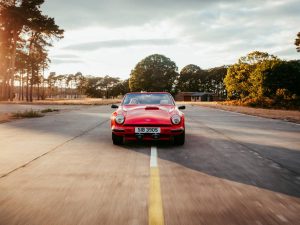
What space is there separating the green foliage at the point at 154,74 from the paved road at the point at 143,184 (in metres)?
87.1

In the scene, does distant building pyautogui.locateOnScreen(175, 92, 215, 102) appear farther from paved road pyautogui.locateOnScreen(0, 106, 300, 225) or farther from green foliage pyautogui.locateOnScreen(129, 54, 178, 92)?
paved road pyautogui.locateOnScreen(0, 106, 300, 225)

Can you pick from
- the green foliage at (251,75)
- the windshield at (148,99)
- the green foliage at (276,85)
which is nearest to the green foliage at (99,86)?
the green foliage at (251,75)

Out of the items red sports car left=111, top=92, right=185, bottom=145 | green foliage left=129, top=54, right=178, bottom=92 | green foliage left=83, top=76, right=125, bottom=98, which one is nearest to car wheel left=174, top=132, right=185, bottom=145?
red sports car left=111, top=92, right=185, bottom=145

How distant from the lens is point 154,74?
9631 centimetres

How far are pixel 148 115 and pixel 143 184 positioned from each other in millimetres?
3648

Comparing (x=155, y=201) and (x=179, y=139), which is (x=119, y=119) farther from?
(x=155, y=201)

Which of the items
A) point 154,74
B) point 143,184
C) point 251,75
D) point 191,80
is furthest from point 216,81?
point 143,184

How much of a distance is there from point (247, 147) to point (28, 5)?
4468 centimetres

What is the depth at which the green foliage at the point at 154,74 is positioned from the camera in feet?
314

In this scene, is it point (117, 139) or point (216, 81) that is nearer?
point (117, 139)

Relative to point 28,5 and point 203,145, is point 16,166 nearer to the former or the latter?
point 203,145

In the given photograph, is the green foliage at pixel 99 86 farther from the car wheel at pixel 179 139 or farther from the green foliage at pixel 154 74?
the car wheel at pixel 179 139

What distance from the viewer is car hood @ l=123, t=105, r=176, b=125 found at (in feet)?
26.5

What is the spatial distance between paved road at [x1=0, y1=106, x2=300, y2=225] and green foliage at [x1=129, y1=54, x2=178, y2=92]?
8709cm
